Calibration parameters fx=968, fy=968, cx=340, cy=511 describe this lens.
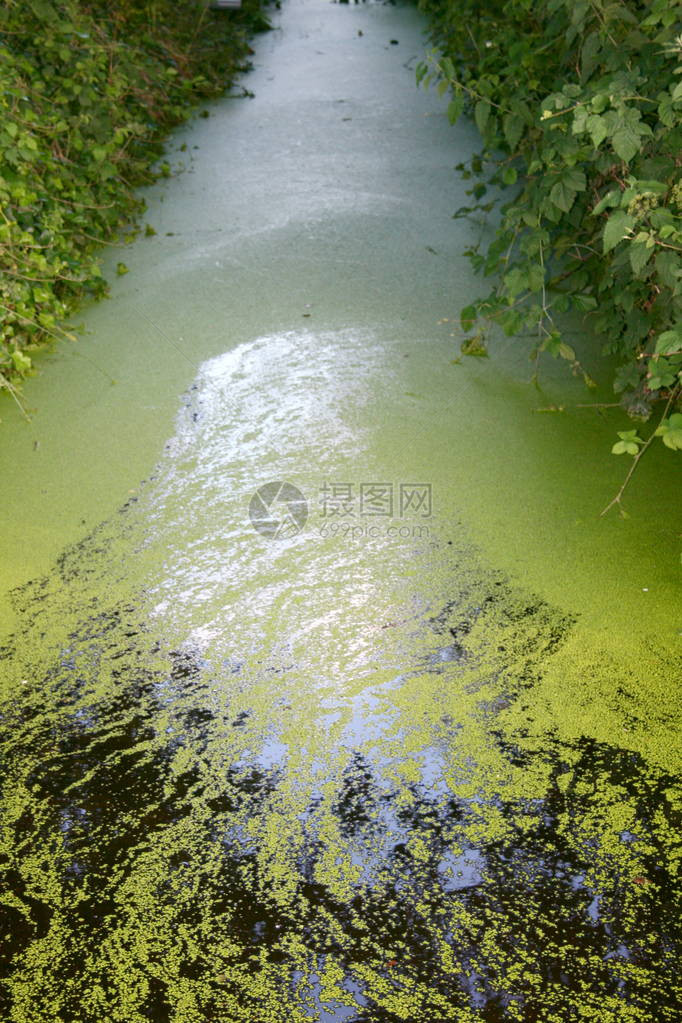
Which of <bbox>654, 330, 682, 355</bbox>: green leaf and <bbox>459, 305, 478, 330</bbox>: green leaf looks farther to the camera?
<bbox>459, 305, 478, 330</bbox>: green leaf

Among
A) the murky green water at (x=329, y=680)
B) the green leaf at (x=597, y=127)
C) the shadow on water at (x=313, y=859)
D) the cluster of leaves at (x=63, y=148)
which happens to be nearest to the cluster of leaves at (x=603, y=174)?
the green leaf at (x=597, y=127)

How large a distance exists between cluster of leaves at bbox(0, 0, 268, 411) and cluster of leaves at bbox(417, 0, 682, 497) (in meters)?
1.22

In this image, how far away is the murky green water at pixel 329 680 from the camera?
52.2 inches

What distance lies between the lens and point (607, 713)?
1.70 m

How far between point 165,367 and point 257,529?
864 millimetres

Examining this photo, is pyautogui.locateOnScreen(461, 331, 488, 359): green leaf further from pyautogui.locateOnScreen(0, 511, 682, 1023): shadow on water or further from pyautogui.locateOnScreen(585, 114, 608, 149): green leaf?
pyautogui.locateOnScreen(0, 511, 682, 1023): shadow on water

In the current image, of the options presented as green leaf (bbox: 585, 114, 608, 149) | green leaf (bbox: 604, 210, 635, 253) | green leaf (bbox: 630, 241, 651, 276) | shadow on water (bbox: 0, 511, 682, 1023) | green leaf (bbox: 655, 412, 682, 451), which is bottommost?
shadow on water (bbox: 0, 511, 682, 1023)

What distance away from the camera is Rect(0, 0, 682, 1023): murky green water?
133cm

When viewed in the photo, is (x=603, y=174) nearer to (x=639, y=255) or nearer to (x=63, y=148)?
(x=639, y=255)

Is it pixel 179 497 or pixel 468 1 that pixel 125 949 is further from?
pixel 468 1

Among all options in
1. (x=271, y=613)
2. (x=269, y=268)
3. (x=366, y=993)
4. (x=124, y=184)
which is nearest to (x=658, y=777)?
(x=366, y=993)

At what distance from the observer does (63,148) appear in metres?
3.41

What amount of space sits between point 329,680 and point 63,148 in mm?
2467

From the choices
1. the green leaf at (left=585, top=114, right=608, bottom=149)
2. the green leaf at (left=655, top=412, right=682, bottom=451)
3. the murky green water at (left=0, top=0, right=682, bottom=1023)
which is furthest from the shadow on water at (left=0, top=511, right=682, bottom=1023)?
the green leaf at (left=585, top=114, right=608, bottom=149)
